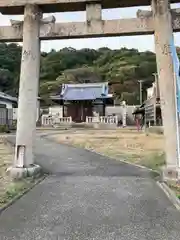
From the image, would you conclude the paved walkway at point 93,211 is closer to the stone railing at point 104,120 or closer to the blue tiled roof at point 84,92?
the stone railing at point 104,120

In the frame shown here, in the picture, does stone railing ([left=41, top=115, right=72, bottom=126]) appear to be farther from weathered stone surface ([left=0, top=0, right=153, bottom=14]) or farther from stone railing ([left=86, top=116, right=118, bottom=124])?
weathered stone surface ([left=0, top=0, right=153, bottom=14])

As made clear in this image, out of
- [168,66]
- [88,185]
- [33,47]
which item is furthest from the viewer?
[33,47]

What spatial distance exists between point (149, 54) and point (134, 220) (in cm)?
7927

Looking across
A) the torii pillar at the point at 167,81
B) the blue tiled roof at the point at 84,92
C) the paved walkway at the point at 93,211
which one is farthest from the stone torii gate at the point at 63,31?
the blue tiled roof at the point at 84,92

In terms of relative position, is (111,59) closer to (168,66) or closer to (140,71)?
(140,71)

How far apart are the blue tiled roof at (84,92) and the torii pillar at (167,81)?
117 feet

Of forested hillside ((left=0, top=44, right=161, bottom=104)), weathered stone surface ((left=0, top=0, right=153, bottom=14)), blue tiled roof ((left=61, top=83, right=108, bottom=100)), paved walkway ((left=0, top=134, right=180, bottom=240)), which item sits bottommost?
paved walkway ((left=0, top=134, right=180, bottom=240))

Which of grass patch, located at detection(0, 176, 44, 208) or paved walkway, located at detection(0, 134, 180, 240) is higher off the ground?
grass patch, located at detection(0, 176, 44, 208)

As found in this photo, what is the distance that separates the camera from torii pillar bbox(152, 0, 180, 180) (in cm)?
A: 782

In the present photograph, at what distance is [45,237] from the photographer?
4.10 metres

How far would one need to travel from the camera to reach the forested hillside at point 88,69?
206ft

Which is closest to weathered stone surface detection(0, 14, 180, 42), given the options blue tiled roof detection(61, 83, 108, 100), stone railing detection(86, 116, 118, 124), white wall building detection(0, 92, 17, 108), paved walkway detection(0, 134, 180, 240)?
paved walkway detection(0, 134, 180, 240)

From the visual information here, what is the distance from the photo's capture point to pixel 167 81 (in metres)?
7.91

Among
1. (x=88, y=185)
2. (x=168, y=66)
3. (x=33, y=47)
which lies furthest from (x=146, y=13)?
(x=88, y=185)
